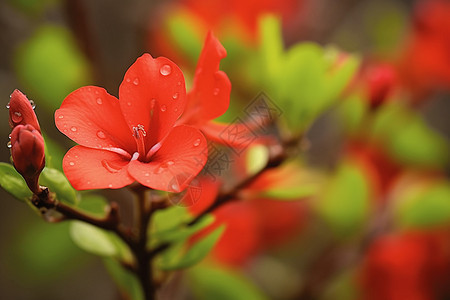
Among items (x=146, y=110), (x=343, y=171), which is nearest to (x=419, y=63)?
(x=343, y=171)

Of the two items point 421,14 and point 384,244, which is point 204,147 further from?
point 421,14

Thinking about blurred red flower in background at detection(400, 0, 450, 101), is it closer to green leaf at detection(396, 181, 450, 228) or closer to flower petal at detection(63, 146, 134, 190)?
green leaf at detection(396, 181, 450, 228)

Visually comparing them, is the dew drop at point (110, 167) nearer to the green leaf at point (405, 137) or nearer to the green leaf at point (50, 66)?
the green leaf at point (50, 66)

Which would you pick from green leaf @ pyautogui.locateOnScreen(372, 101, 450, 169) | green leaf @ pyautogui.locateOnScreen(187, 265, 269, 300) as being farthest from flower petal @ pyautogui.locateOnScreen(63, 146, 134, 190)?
green leaf @ pyautogui.locateOnScreen(372, 101, 450, 169)

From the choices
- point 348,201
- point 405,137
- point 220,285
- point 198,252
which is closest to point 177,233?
point 198,252

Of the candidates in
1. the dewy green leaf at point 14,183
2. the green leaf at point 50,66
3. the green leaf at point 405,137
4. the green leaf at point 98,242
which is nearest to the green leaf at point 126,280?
the green leaf at point 98,242
